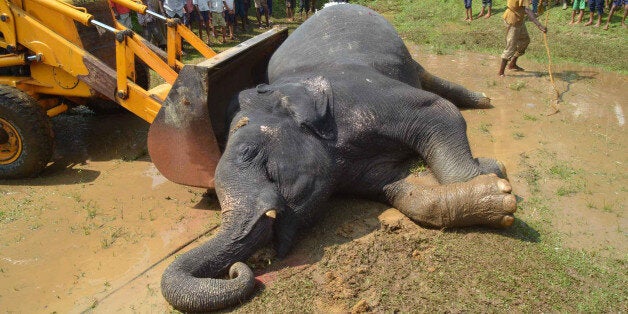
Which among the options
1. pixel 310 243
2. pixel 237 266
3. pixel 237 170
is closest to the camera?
pixel 237 266

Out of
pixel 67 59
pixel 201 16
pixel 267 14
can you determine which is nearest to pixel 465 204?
pixel 67 59

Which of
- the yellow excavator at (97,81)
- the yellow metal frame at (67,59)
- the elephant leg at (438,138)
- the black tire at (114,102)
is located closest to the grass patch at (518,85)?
the yellow excavator at (97,81)

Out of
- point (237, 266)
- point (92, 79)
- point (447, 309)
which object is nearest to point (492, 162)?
point (447, 309)

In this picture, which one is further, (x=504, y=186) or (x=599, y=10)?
(x=599, y=10)

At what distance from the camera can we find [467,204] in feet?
13.4

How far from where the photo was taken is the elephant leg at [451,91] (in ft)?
23.4

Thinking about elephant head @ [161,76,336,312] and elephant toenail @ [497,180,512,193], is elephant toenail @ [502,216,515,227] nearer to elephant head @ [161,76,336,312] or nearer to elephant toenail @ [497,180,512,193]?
elephant toenail @ [497,180,512,193]

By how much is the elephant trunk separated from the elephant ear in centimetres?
97

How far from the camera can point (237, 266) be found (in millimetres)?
3621

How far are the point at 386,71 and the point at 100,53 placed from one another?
141 inches

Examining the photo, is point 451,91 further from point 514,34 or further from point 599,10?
point 599,10

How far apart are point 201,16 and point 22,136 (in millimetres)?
8223

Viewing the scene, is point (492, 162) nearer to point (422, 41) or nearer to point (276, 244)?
point (276, 244)

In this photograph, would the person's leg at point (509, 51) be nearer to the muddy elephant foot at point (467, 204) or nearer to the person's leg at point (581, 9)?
the person's leg at point (581, 9)
